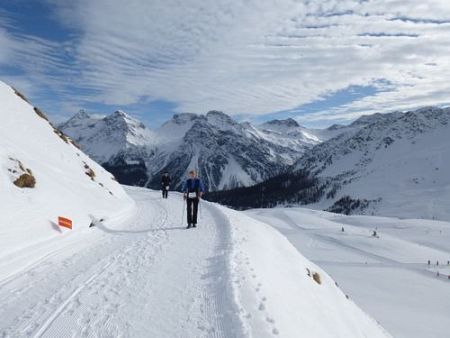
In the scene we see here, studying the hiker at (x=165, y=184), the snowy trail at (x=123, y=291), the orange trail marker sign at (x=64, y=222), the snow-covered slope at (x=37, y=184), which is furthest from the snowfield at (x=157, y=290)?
the hiker at (x=165, y=184)

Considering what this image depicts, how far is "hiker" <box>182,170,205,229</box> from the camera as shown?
19.2 metres

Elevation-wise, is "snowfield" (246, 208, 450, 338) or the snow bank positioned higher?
the snow bank

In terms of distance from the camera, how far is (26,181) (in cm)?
1706

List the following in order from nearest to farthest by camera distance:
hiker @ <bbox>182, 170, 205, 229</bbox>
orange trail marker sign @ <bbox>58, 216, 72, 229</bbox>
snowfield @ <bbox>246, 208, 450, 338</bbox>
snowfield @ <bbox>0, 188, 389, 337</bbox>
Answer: snowfield @ <bbox>0, 188, 389, 337</bbox>, orange trail marker sign @ <bbox>58, 216, 72, 229</bbox>, hiker @ <bbox>182, 170, 205, 229</bbox>, snowfield @ <bbox>246, 208, 450, 338</bbox>

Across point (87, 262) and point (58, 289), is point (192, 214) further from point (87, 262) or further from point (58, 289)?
point (58, 289)

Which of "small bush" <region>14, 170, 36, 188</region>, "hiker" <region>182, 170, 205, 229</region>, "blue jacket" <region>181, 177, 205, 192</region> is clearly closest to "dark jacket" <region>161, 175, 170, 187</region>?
"hiker" <region>182, 170, 205, 229</region>

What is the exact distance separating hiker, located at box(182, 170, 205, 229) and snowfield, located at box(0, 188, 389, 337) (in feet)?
6.72

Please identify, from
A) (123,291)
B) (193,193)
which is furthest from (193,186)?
(123,291)

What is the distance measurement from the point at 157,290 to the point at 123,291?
33.4 inches

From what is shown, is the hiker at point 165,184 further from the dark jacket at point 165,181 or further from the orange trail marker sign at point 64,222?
the orange trail marker sign at point 64,222

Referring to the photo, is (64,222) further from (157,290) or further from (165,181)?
(165,181)

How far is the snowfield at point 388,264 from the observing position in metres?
29.3

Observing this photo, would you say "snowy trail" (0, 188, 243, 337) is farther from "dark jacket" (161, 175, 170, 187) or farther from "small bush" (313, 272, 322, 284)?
"dark jacket" (161, 175, 170, 187)

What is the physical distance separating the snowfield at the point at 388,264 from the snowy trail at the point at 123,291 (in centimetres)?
1791
